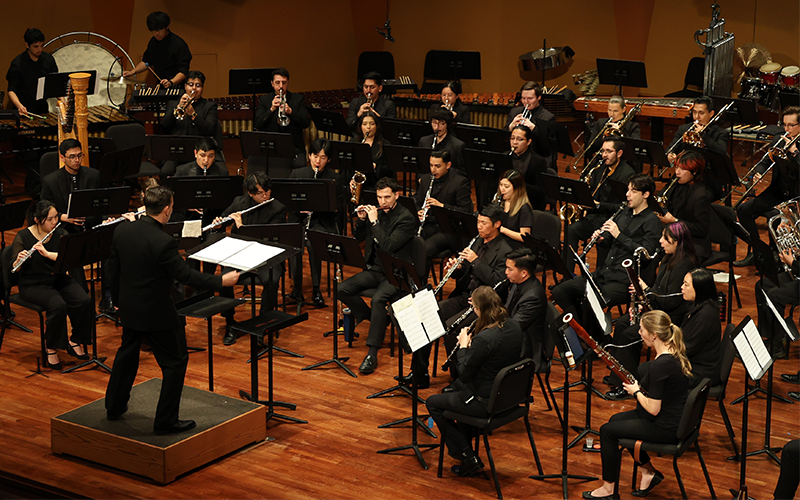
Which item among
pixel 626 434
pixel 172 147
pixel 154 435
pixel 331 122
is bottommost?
pixel 154 435

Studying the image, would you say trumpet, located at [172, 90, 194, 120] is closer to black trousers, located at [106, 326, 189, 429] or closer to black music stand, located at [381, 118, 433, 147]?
black music stand, located at [381, 118, 433, 147]

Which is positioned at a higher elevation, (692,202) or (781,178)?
(781,178)

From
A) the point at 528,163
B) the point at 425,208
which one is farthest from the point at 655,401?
the point at 528,163

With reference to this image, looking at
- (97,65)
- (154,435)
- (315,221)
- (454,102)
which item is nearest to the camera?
(154,435)

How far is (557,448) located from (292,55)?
34.3 ft

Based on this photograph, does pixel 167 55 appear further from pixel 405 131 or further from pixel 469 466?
pixel 469 466

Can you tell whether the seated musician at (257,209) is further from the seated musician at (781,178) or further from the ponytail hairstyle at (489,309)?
the seated musician at (781,178)

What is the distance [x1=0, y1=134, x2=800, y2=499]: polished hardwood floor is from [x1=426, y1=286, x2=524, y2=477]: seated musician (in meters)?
0.18

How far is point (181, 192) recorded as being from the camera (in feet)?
24.0

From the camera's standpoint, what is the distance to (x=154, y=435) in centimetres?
507

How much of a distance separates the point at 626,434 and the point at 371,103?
565 centimetres

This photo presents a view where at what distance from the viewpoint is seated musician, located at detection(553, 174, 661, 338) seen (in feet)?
21.8

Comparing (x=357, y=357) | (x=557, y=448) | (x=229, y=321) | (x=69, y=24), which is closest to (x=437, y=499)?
(x=557, y=448)

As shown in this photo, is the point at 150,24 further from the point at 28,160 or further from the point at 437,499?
the point at 437,499
